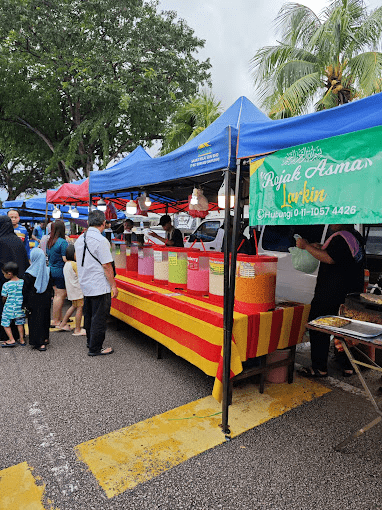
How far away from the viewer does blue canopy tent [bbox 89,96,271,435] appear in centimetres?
289

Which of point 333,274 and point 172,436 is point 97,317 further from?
point 333,274

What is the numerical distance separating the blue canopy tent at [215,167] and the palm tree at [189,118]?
12189 millimetres

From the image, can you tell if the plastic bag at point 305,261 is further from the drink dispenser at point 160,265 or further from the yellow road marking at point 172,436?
the drink dispenser at point 160,265

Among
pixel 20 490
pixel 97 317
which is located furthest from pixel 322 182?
pixel 97 317

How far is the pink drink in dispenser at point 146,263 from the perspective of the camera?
16.3 ft

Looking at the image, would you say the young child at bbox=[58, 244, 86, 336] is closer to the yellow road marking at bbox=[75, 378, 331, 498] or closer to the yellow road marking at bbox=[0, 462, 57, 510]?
the yellow road marking at bbox=[75, 378, 331, 498]

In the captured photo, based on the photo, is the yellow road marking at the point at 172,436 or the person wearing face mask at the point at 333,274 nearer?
the yellow road marking at the point at 172,436

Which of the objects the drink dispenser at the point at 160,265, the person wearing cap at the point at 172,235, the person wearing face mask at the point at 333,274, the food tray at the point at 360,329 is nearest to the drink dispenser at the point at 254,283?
the person wearing face mask at the point at 333,274

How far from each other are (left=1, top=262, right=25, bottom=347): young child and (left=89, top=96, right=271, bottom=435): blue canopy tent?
1859mm

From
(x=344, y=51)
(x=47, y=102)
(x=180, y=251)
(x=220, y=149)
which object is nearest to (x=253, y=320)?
(x=180, y=251)

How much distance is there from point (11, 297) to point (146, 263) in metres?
1.93

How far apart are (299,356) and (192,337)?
6.48 feet

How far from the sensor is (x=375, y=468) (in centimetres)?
244

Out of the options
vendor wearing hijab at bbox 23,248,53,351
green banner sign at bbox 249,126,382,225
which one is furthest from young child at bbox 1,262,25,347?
green banner sign at bbox 249,126,382,225
